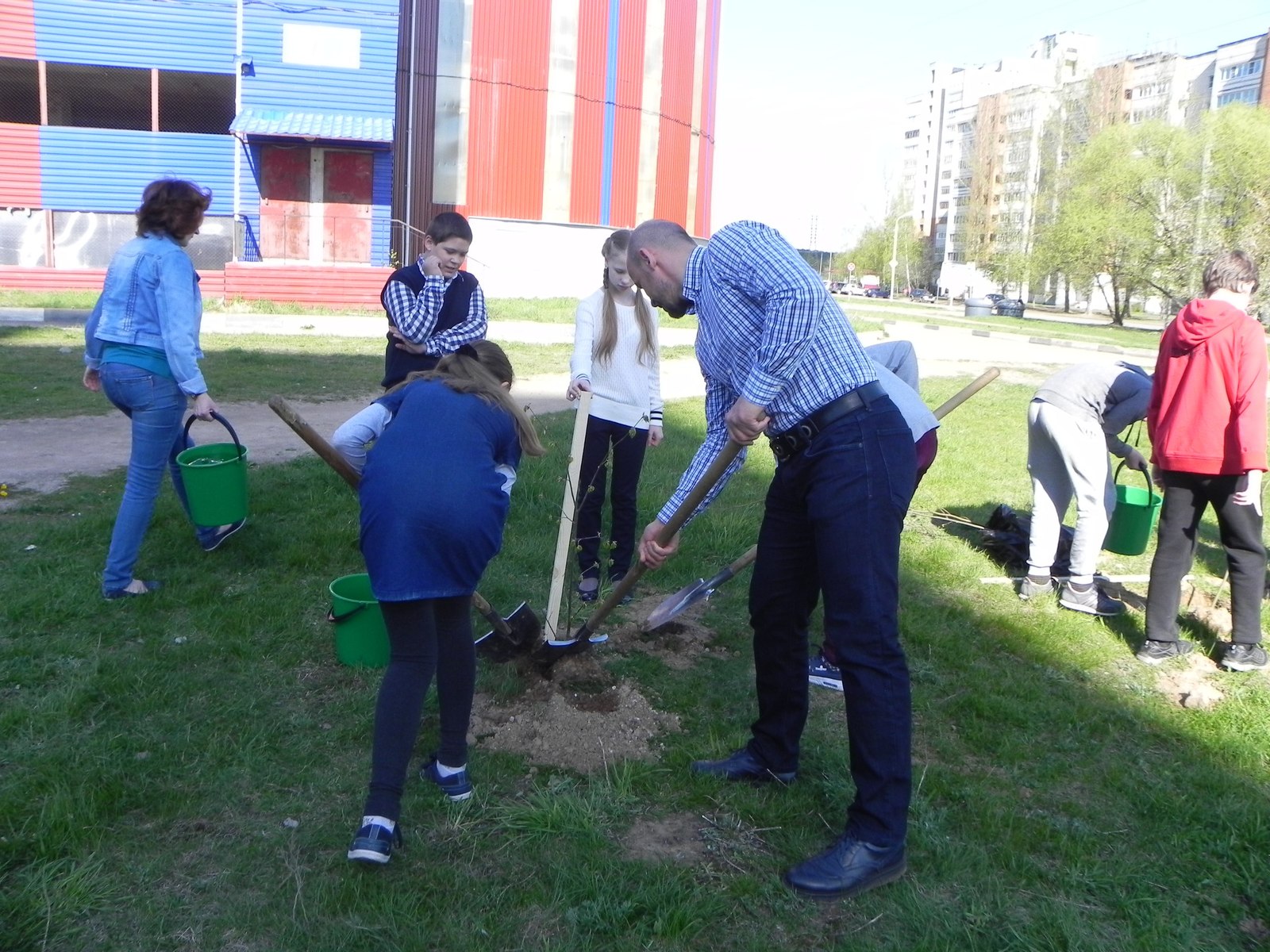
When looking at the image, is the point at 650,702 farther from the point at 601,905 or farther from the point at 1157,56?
the point at 1157,56

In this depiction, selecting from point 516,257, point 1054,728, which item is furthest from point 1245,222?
point 1054,728

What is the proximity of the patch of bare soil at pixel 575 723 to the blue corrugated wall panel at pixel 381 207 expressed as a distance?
69.6 feet

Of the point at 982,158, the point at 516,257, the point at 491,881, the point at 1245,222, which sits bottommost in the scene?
the point at 491,881

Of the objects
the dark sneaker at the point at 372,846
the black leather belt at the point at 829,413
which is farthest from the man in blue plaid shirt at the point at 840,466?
the dark sneaker at the point at 372,846

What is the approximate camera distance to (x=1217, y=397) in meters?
4.58

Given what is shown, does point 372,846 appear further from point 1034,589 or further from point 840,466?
point 1034,589

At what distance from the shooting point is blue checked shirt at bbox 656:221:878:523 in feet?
9.43

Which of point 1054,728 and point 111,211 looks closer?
point 1054,728

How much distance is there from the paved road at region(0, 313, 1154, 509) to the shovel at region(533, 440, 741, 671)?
13.2ft

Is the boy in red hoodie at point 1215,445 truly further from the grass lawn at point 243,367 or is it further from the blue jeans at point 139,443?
the grass lawn at point 243,367

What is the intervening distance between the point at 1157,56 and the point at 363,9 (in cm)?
4685

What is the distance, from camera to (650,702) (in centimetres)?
416

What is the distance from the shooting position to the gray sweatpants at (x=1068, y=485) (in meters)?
5.44

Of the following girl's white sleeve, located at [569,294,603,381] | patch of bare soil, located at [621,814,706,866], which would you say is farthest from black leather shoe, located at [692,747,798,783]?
girl's white sleeve, located at [569,294,603,381]
